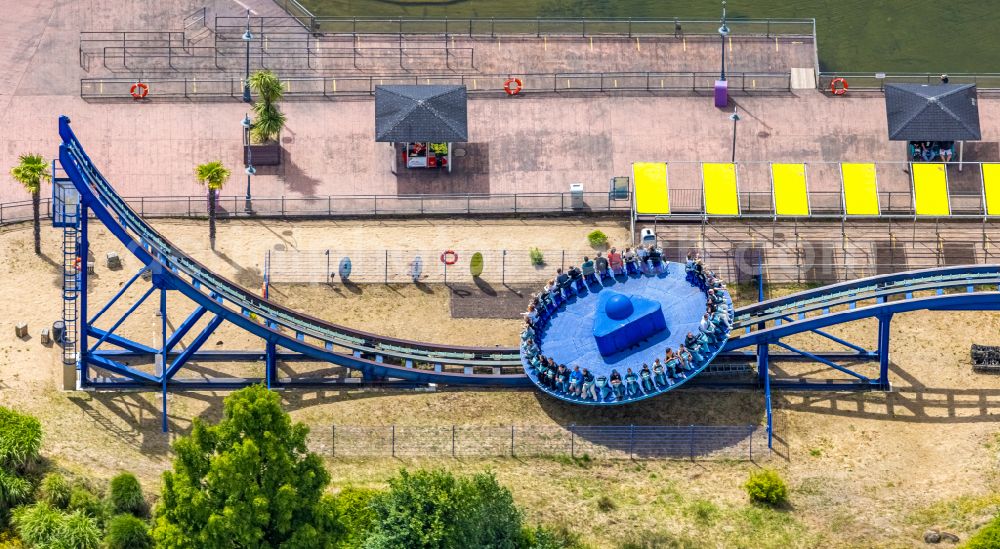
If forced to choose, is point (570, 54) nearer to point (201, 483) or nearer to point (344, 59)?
point (344, 59)

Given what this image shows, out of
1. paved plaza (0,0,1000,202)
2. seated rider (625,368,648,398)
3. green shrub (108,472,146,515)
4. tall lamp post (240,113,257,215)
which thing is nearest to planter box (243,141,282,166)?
tall lamp post (240,113,257,215)

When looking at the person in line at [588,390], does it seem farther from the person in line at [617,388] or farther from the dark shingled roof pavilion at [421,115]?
the dark shingled roof pavilion at [421,115]

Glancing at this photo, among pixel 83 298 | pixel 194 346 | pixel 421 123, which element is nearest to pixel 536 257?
pixel 421 123

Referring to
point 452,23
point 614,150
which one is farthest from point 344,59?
point 614,150

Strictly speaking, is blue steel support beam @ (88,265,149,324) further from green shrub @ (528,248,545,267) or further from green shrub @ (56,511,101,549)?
green shrub @ (528,248,545,267)

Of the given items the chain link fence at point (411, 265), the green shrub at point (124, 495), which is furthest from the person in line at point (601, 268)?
the green shrub at point (124, 495)

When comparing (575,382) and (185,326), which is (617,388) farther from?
(185,326)
